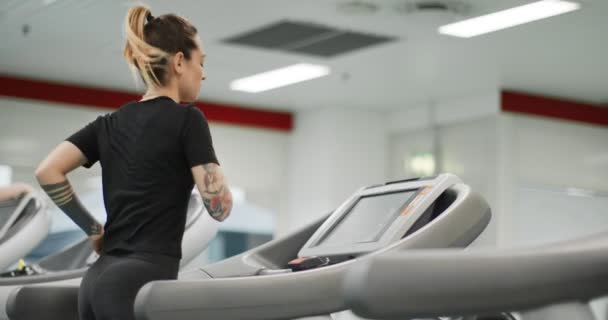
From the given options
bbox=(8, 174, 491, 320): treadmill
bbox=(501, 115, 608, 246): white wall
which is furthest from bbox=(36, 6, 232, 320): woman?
bbox=(501, 115, 608, 246): white wall

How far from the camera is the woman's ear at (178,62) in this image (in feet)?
5.32

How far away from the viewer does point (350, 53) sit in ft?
22.7

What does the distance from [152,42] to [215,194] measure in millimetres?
284

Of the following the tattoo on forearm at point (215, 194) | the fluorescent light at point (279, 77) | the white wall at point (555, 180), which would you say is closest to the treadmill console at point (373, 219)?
the tattoo on forearm at point (215, 194)

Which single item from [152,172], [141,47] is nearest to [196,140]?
[152,172]

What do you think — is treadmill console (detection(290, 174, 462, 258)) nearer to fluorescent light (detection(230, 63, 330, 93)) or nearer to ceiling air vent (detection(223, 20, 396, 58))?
ceiling air vent (detection(223, 20, 396, 58))

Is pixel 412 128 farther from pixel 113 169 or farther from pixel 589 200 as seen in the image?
pixel 113 169

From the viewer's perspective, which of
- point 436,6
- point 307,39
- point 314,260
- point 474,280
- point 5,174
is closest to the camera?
point 474,280

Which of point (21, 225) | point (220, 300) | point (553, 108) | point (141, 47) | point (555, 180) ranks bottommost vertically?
point (555, 180)

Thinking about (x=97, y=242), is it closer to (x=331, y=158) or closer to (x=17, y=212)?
(x=17, y=212)

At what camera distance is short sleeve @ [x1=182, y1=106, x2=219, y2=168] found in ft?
5.09

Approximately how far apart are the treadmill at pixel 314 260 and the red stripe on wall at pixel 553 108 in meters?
6.08

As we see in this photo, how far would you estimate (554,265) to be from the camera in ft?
2.04

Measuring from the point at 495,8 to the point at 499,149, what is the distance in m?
2.64
